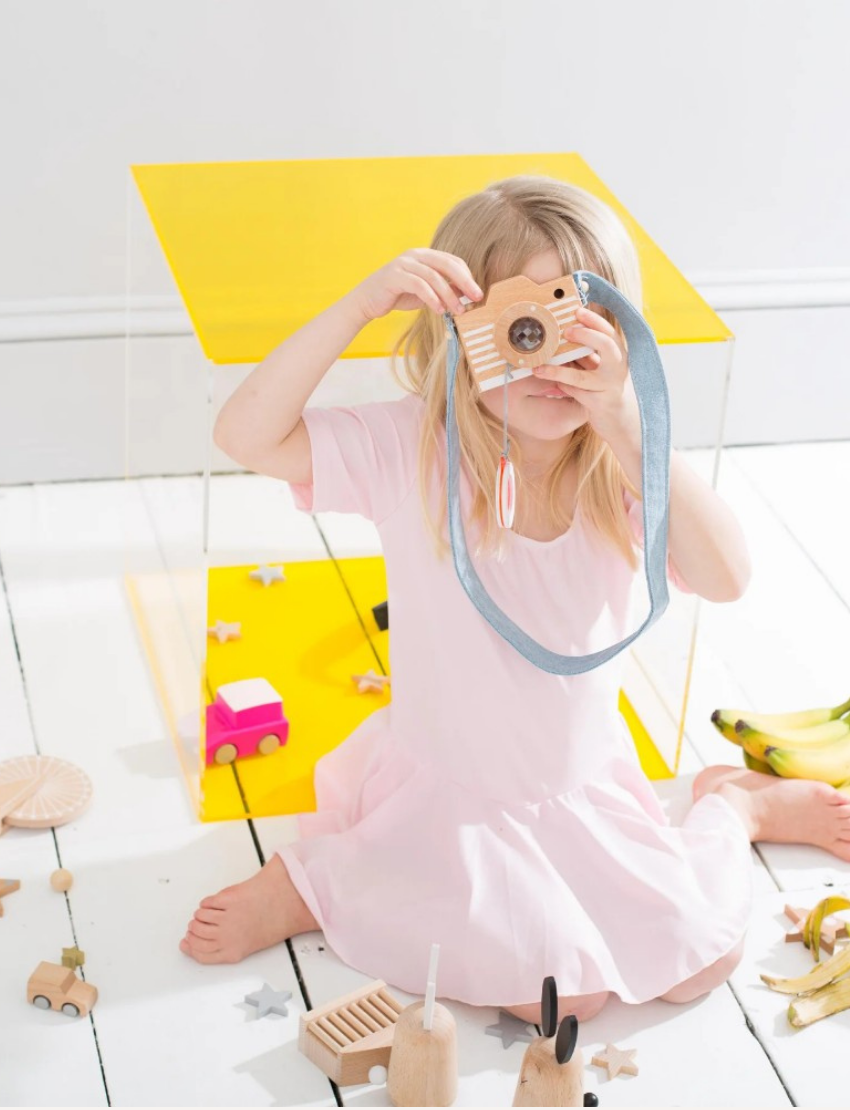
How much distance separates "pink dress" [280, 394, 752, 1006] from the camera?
4.97 ft

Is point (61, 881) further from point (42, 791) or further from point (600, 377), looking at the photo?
point (600, 377)

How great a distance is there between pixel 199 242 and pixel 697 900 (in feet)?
2.60

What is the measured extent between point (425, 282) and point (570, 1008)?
2.06ft

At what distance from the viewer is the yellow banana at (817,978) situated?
154 cm

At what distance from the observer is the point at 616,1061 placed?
1.45 metres

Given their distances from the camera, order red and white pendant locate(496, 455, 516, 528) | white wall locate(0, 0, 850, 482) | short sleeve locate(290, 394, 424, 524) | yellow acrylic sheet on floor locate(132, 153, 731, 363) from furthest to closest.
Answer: white wall locate(0, 0, 850, 482), yellow acrylic sheet on floor locate(132, 153, 731, 363), short sleeve locate(290, 394, 424, 524), red and white pendant locate(496, 455, 516, 528)

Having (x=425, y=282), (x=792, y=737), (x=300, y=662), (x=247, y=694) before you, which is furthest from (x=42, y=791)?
(x=792, y=737)

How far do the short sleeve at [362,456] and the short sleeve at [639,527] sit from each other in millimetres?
198

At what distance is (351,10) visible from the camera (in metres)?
2.13

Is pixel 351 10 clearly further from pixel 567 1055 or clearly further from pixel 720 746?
pixel 567 1055

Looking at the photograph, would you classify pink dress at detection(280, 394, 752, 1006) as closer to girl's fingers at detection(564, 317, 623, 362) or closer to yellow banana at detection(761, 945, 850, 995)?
yellow banana at detection(761, 945, 850, 995)

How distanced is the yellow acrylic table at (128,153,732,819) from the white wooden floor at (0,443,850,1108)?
0.04 meters

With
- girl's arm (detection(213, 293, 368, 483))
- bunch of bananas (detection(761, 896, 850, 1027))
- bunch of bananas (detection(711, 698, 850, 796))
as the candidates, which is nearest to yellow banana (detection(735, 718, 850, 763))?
bunch of bananas (detection(711, 698, 850, 796))

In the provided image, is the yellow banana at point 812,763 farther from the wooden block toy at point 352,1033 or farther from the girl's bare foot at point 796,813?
the wooden block toy at point 352,1033
